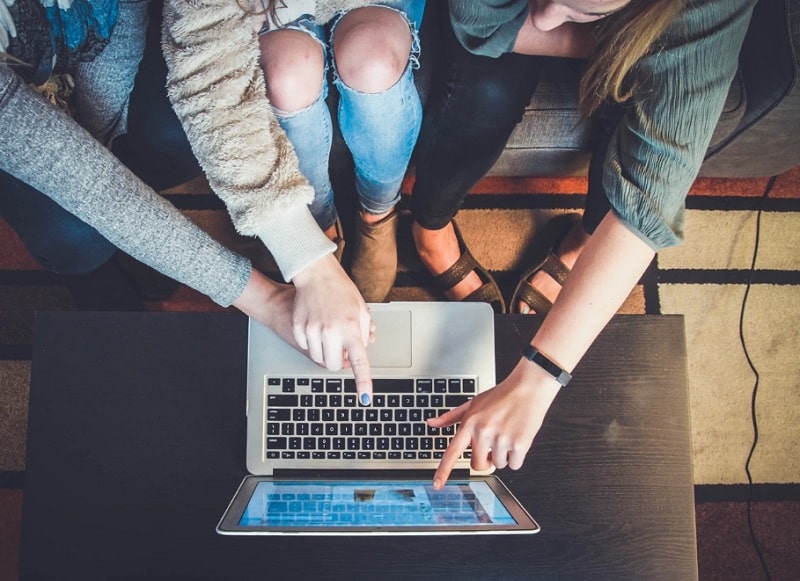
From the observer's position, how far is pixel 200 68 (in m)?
0.73

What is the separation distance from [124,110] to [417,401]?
24.8 inches

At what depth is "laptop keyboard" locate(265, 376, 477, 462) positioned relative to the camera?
0.74 meters

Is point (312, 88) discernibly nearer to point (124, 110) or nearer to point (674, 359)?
point (124, 110)

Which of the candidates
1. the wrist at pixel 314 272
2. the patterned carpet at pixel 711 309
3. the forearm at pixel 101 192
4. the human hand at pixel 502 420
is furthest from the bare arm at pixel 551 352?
the patterned carpet at pixel 711 309

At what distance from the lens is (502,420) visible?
2.25 feet

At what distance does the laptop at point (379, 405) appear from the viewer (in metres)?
0.73

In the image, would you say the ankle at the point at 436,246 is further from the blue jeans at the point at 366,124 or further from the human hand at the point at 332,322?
the human hand at the point at 332,322

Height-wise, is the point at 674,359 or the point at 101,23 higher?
the point at 101,23

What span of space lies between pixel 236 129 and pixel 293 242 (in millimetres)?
154

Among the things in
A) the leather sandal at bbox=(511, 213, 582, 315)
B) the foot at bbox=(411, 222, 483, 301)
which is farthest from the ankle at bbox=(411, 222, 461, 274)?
the leather sandal at bbox=(511, 213, 582, 315)

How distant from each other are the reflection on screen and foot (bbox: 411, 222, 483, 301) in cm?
55

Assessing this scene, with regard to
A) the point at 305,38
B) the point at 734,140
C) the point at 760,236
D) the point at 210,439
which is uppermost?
the point at 305,38

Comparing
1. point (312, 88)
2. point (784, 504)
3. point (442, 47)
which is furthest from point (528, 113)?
point (784, 504)

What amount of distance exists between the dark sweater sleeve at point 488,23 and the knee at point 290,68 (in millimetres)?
204
